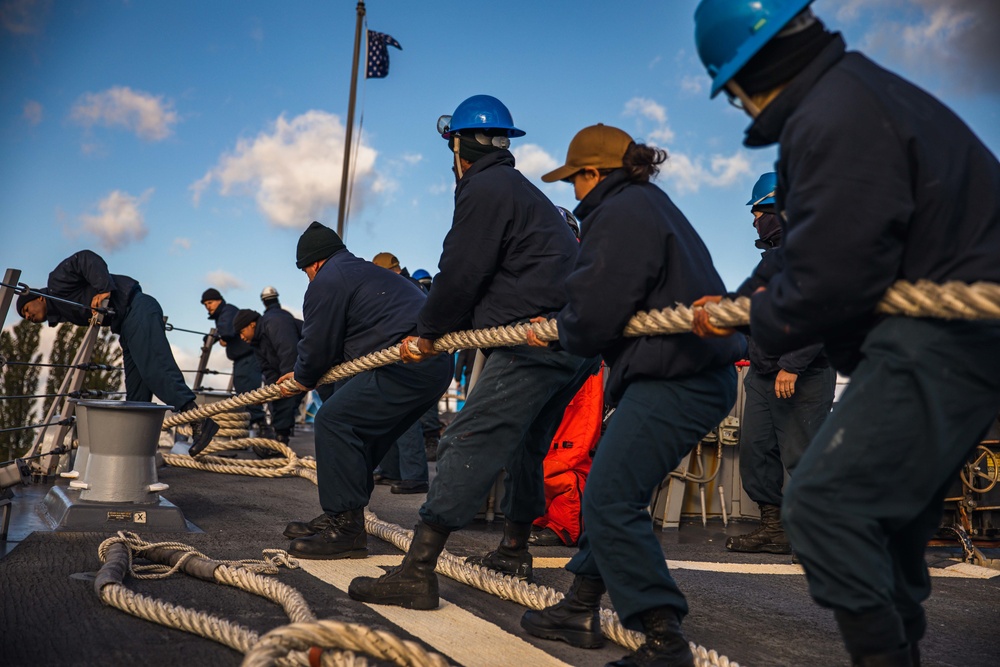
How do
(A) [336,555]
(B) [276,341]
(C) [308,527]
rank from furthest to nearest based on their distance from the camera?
(B) [276,341] → (C) [308,527] → (A) [336,555]

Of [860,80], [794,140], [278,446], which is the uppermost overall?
[860,80]

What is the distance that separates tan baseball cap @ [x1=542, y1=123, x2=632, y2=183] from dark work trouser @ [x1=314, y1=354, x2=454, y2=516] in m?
1.77

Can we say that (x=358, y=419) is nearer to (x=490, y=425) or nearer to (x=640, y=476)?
(x=490, y=425)

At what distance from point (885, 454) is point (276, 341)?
932 centimetres

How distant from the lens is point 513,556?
14.7 ft

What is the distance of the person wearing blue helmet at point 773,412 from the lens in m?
5.54

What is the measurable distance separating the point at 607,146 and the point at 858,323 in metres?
1.41

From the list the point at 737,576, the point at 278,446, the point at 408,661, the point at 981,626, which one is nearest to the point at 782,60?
the point at 408,661

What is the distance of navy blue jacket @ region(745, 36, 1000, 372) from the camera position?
2.05m

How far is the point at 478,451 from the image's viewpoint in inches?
153

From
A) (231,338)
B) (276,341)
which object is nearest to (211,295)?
(231,338)

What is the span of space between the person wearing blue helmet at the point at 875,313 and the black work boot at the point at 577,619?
1.36 metres

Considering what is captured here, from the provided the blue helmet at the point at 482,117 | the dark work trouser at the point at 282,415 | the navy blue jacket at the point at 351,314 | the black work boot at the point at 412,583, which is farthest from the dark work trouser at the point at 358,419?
the dark work trouser at the point at 282,415

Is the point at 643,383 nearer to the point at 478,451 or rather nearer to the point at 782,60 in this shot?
the point at 478,451
